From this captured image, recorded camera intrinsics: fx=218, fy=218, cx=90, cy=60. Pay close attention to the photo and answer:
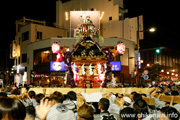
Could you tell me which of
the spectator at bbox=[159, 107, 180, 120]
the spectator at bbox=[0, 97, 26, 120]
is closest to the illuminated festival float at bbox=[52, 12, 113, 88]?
the spectator at bbox=[159, 107, 180, 120]

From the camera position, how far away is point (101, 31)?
132ft

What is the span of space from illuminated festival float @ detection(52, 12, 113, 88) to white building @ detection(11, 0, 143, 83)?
14595 mm

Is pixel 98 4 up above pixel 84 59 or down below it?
above

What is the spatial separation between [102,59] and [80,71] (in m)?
2.63

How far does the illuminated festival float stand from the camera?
20016 mm

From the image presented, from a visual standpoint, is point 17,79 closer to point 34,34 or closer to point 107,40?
point 34,34

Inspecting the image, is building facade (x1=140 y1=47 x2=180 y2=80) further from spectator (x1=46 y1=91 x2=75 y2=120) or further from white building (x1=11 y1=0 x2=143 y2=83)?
spectator (x1=46 y1=91 x2=75 y2=120)

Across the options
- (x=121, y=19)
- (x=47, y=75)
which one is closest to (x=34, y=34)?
(x=47, y=75)

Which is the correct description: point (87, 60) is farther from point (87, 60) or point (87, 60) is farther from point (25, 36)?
point (25, 36)

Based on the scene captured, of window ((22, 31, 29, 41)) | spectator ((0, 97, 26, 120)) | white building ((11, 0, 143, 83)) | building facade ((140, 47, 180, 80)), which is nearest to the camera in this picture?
spectator ((0, 97, 26, 120))

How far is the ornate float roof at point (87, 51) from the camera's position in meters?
20.2

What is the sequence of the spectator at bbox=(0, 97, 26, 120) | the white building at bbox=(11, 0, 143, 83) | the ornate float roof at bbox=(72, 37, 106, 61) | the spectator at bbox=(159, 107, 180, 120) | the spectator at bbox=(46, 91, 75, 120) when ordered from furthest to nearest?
the white building at bbox=(11, 0, 143, 83)
the ornate float roof at bbox=(72, 37, 106, 61)
the spectator at bbox=(46, 91, 75, 120)
the spectator at bbox=(159, 107, 180, 120)
the spectator at bbox=(0, 97, 26, 120)

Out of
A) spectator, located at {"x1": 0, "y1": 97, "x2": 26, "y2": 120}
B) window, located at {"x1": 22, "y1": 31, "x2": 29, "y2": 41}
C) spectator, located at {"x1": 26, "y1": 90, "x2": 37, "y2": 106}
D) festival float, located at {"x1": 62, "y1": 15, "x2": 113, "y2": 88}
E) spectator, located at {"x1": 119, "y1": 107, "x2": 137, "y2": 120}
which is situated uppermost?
window, located at {"x1": 22, "y1": 31, "x2": 29, "y2": 41}

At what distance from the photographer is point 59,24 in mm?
43406
